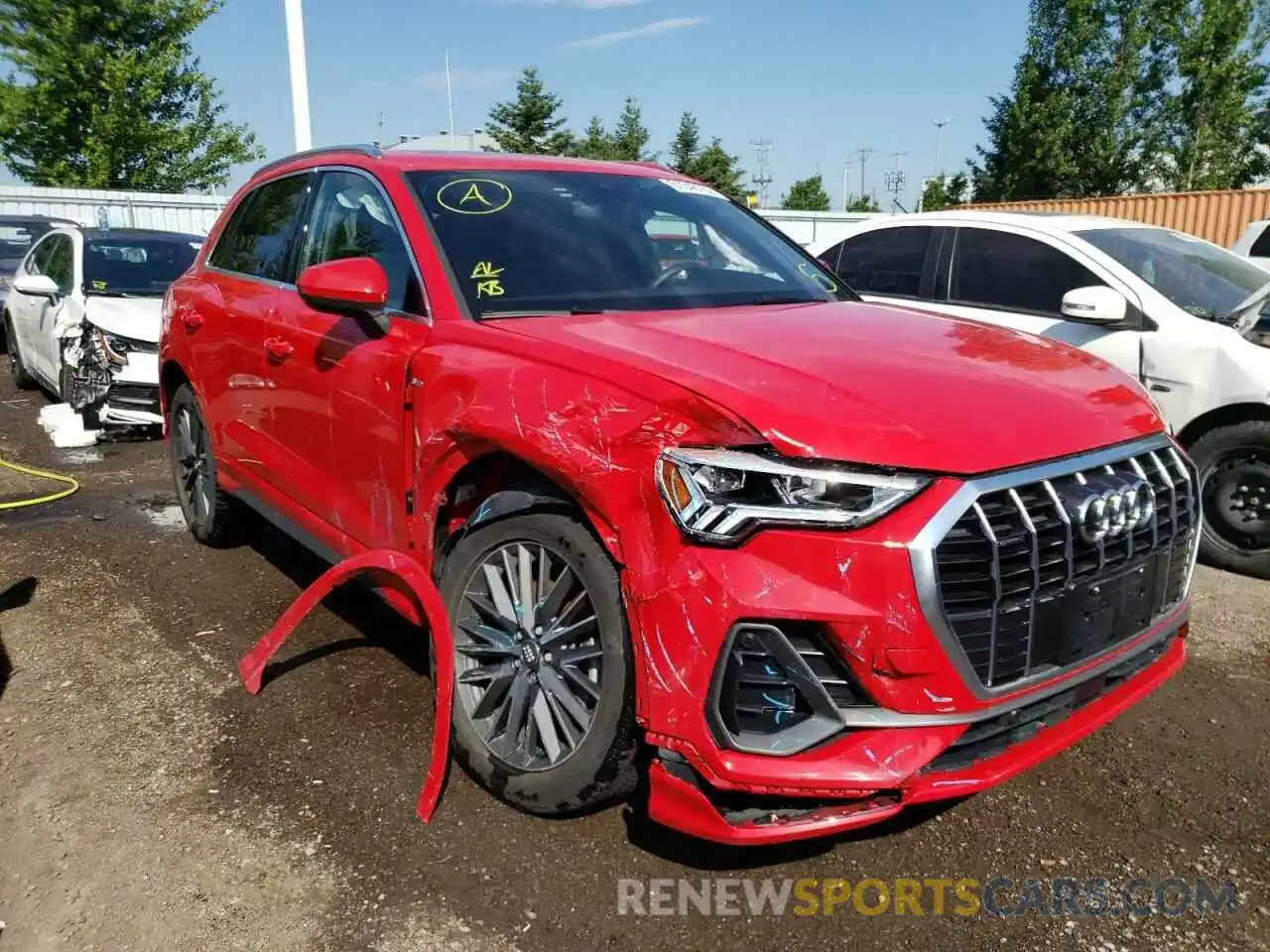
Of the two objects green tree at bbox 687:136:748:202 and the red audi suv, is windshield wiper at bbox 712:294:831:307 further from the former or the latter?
green tree at bbox 687:136:748:202

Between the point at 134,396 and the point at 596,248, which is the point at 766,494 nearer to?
the point at 596,248

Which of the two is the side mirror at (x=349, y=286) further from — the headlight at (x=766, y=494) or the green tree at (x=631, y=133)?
the green tree at (x=631, y=133)

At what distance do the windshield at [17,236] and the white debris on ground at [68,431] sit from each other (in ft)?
17.2

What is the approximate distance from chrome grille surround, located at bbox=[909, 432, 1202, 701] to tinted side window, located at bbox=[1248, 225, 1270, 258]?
863 centimetres

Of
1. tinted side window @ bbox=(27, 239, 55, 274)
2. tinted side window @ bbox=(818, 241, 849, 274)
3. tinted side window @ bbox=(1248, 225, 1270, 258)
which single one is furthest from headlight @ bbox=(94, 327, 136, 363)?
tinted side window @ bbox=(1248, 225, 1270, 258)

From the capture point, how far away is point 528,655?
265 cm

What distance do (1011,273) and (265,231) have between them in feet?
13.2

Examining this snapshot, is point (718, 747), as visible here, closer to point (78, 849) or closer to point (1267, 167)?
point (78, 849)

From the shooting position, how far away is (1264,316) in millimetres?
4961

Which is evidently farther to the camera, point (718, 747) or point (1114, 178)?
point (1114, 178)

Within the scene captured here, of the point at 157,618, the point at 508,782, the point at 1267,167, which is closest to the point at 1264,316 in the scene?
the point at 508,782

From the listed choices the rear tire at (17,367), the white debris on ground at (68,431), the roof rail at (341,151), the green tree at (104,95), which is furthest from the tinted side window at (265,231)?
the green tree at (104,95)

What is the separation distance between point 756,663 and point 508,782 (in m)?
0.93

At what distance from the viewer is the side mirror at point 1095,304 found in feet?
16.1
